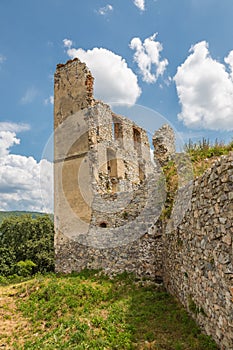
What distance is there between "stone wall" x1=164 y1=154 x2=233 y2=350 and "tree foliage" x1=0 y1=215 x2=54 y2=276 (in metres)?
17.7

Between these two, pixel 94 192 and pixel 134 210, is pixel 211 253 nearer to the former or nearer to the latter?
pixel 134 210

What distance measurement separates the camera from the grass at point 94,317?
5.19 metres

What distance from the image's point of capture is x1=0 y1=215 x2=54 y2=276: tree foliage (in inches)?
863

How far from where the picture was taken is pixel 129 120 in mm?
16766

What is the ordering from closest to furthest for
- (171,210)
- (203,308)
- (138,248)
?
(203,308)
(171,210)
(138,248)

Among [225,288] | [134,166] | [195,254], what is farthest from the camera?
[134,166]

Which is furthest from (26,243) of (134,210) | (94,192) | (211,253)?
(211,253)

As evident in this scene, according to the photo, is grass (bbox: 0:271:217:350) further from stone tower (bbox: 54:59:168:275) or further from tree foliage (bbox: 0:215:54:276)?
tree foliage (bbox: 0:215:54:276)

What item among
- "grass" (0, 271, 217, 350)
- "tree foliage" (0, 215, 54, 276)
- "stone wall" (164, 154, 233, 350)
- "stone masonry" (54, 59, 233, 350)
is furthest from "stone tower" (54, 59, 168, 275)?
"tree foliage" (0, 215, 54, 276)

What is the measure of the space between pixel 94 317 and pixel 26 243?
61.9ft

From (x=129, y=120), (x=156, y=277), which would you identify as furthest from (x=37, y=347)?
(x=129, y=120)

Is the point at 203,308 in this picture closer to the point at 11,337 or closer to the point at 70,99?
the point at 11,337

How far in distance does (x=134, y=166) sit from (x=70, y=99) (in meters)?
5.12

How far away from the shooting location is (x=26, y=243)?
920 inches
